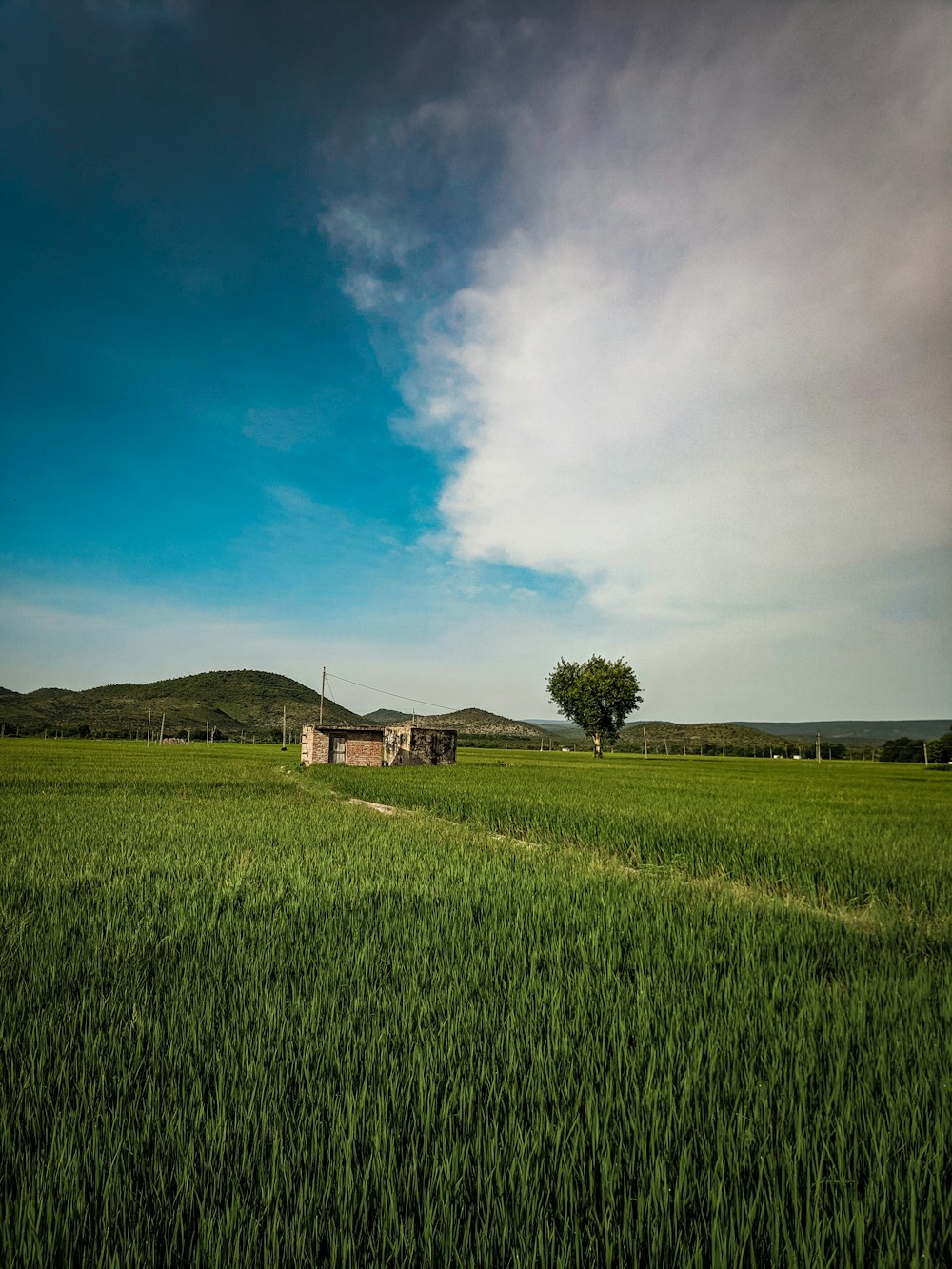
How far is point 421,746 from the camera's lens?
116ft

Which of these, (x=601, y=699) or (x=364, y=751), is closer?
(x=364, y=751)

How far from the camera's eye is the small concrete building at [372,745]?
34.3 metres

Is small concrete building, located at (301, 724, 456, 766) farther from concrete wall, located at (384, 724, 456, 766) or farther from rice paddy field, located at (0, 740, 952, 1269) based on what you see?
rice paddy field, located at (0, 740, 952, 1269)

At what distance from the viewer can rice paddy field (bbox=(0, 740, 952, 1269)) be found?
1602 millimetres

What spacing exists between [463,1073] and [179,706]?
12390 centimetres

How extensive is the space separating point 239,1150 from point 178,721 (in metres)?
114

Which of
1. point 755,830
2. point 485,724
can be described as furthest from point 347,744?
point 485,724

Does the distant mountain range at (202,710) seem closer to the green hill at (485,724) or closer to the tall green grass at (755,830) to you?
the green hill at (485,724)

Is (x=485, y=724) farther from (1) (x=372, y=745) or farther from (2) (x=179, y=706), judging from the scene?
(1) (x=372, y=745)

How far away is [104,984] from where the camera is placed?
333 cm

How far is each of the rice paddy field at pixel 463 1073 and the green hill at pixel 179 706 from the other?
321ft

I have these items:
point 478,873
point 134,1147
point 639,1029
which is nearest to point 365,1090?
point 134,1147

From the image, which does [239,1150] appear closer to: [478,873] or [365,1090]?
[365,1090]

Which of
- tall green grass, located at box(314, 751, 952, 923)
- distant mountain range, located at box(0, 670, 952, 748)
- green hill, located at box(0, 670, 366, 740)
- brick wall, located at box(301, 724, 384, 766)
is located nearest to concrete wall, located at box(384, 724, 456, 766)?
brick wall, located at box(301, 724, 384, 766)
